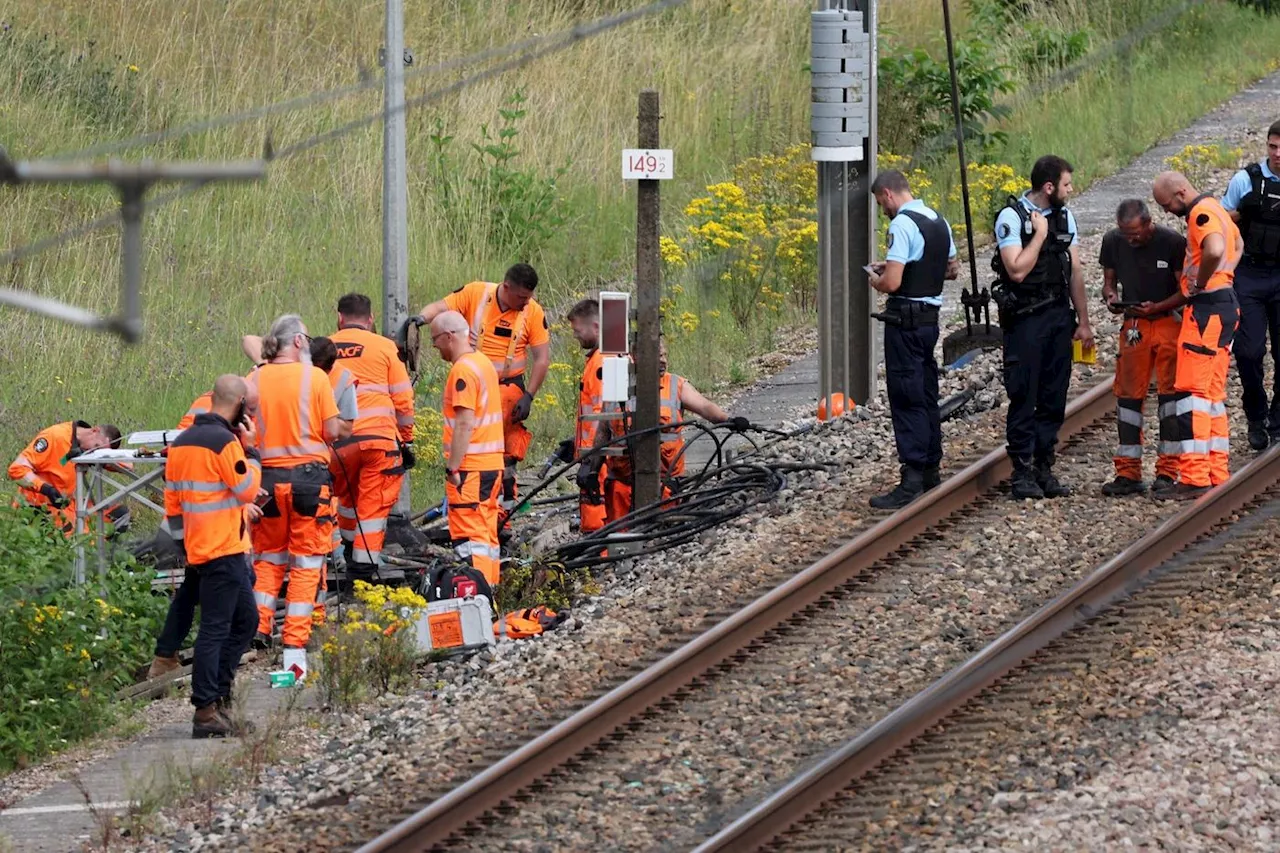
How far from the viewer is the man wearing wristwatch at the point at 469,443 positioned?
11906 millimetres

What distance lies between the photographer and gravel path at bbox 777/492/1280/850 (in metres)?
7.65

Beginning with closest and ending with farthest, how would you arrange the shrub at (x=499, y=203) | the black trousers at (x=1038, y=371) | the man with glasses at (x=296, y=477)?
the man with glasses at (x=296, y=477)
the black trousers at (x=1038, y=371)
the shrub at (x=499, y=203)

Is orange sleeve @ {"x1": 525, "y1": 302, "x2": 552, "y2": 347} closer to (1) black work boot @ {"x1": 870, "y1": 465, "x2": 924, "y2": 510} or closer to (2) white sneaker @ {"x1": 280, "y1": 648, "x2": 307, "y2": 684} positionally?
(1) black work boot @ {"x1": 870, "y1": 465, "x2": 924, "y2": 510}

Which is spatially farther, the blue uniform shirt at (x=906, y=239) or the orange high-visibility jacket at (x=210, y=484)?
the blue uniform shirt at (x=906, y=239)

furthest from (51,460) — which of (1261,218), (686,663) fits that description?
(1261,218)

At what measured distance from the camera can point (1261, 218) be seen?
12.3 meters

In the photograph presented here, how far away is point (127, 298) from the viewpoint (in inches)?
192

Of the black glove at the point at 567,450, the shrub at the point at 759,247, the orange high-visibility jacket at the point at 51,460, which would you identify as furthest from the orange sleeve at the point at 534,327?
the shrub at the point at 759,247

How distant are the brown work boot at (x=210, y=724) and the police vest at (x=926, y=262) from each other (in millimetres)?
4342

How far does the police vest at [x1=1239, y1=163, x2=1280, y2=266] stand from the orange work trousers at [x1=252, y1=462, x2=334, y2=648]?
5.52 meters

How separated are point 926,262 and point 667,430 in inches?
93.0

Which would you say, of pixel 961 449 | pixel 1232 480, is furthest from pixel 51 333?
pixel 1232 480

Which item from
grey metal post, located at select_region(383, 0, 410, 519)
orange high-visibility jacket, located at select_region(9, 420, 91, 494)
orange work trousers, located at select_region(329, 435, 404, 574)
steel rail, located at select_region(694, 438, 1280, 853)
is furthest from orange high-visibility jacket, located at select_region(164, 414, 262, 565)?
grey metal post, located at select_region(383, 0, 410, 519)

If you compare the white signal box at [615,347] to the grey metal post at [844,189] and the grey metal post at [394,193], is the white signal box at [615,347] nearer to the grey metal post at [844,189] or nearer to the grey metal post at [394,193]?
the grey metal post at [844,189]
